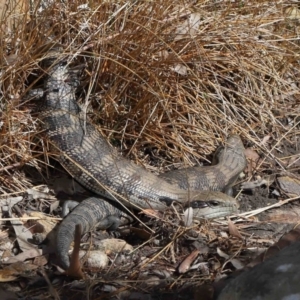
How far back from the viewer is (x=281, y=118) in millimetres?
6312

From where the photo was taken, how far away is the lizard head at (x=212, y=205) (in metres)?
5.17

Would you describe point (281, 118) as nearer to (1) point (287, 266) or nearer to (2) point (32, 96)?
(2) point (32, 96)

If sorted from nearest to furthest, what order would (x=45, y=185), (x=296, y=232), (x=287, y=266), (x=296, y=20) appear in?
(x=287, y=266)
(x=296, y=232)
(x=45, y=185)
(x=296, y=20)

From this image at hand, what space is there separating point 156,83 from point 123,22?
19.5 inches

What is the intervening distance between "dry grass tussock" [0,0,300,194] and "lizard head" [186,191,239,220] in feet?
1.66

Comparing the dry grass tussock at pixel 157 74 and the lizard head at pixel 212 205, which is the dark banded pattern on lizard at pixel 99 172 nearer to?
the lizard head at pixel 212 205

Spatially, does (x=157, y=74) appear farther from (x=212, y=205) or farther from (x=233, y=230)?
(x=233, y=230)

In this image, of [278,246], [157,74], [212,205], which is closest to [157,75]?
[157,74]

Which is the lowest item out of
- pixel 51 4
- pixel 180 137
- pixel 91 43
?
pixel 180 137

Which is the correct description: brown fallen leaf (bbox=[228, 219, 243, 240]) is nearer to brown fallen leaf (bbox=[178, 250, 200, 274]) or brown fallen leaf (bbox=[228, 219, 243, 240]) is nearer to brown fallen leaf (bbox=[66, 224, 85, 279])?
brown fallen leaf (bbox=[178, 250, 200, 274])

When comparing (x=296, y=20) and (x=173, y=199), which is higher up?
(x=296, y=20)

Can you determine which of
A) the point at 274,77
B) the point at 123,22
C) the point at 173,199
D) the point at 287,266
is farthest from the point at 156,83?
the point at 287,266

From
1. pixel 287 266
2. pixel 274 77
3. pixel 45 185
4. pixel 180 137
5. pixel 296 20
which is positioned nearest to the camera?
pixel 287 266

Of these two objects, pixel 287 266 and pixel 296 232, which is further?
pixel 296 232
